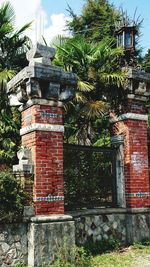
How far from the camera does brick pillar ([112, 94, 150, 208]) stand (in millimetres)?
8789

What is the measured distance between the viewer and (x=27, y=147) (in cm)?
759

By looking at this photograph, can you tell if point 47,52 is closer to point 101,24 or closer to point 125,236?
point 125,236

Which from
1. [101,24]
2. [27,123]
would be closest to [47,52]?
[27,123]

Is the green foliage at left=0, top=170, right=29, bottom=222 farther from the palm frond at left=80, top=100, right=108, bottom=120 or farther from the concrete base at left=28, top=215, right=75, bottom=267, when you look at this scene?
the palm frond at left=80, top=100, right=108, bottom=120

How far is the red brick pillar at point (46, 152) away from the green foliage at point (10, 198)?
0.30 m

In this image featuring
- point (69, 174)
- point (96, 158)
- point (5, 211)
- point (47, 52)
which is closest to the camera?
point (5, 211)

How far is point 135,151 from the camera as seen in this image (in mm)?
8930

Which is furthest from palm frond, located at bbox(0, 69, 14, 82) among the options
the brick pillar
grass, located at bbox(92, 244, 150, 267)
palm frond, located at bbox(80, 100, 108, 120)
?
grass, located at bbox(92, 244, 150, 267)

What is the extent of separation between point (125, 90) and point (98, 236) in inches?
136

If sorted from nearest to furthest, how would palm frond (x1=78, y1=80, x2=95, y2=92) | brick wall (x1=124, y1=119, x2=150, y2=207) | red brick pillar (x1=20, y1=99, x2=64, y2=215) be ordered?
red brick pillar (x1=20, y1=99, x2=64, y2=215), brick wall (x1=124, y1=119, x2=150, y2=207), palm frond (x1=78, y1=80, x2=95, y2=92)

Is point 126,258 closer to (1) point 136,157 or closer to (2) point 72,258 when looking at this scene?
(2) point 72,258

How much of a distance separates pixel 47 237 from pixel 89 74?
445 cm

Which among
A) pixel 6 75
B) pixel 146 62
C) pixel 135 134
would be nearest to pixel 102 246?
pixel 135 134

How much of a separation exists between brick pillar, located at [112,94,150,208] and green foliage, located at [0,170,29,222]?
111 inches
